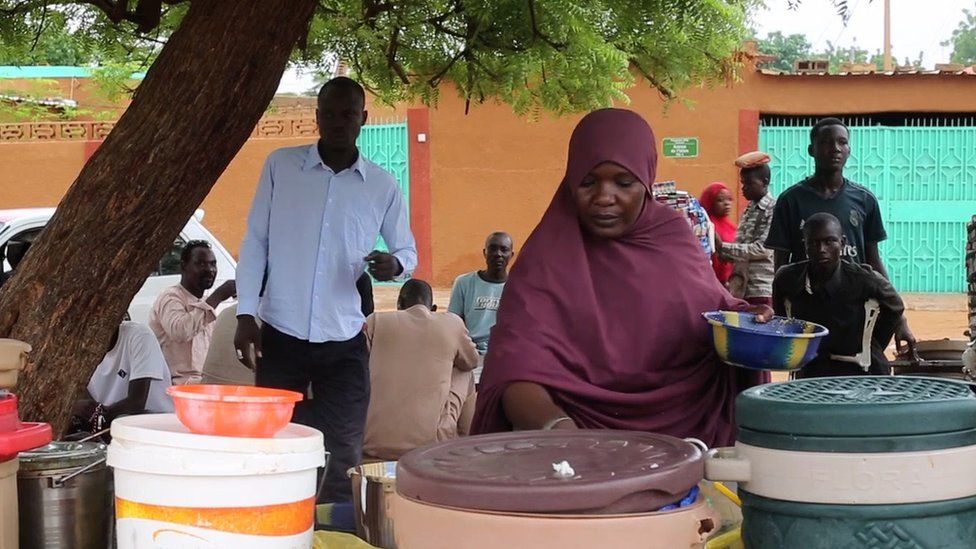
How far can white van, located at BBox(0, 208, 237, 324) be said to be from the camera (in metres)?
7.46

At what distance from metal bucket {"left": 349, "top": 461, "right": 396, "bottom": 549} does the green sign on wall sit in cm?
1277

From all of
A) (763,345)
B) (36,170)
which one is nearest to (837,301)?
(763,345)

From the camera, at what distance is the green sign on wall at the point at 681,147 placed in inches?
579

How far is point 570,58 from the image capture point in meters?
5.20

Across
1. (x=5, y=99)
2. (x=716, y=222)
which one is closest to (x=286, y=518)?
(x=716, y=222)

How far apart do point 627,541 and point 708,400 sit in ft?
4.92

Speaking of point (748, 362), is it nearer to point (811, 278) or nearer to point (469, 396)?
point (811, 278)

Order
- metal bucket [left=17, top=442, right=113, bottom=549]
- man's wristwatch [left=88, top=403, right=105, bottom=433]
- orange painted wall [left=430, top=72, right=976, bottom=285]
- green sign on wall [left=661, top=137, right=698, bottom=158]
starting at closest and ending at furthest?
metal bucket [left=17, top=442, right=113, bottom=549]
man's wristwatch [left=88, top=403, right=105, bottom=433]
orange painted wall [left=430, top=72, right=976, bottom=285]
green sign on wall [left=661, top=137, right=698, bottom=158]

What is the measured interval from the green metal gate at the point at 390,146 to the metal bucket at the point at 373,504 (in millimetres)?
12882

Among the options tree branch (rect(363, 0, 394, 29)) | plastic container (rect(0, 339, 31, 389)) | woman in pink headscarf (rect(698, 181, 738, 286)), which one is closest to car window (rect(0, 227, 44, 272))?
tree branch (rect(363, 0, 394, 29))

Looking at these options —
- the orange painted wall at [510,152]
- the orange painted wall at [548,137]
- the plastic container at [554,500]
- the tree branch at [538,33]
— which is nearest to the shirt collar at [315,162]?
the tree branch at [538,33]

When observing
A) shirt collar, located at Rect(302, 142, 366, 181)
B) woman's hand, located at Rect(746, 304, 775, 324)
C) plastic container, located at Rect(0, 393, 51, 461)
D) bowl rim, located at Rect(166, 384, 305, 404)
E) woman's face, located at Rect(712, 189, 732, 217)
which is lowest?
plastic container, located at Rect(0, 393, 51, 461)

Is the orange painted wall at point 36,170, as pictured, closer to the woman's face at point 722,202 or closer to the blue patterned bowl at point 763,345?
the woman's face at point 722,202

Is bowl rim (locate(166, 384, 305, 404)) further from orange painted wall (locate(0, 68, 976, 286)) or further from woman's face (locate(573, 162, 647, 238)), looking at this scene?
orange painted wall (locate(0, 68, 976, 286))
